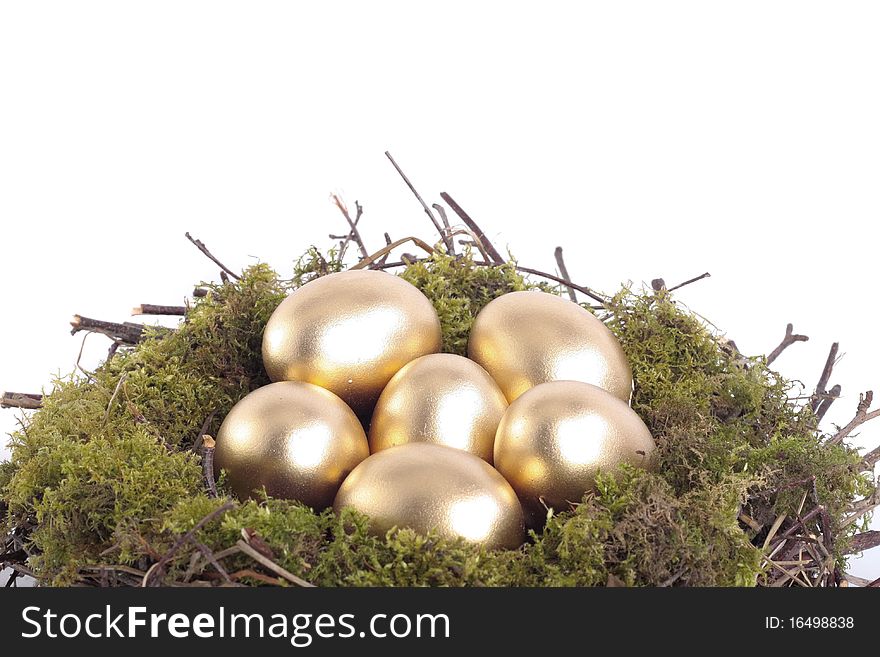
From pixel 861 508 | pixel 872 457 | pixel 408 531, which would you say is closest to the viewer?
pixel 408 531

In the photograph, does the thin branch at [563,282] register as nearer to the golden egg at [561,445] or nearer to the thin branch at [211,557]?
the golden egg at [561,445]

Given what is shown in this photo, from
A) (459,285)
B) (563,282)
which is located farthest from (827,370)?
(459,285)

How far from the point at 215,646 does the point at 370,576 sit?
25cm

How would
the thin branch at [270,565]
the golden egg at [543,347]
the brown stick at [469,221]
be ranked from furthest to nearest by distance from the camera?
1. the brown stick at [469,221]
2. the golden egg at [543,347]
3. the thin branch at [270,565]

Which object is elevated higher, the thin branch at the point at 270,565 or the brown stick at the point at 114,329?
the brown stick at the point at 114,329

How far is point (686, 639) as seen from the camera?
1408 millimetres

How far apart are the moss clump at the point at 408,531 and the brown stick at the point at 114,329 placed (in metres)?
0.10

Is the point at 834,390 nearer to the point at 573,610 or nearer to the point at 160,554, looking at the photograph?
the point at 573,610

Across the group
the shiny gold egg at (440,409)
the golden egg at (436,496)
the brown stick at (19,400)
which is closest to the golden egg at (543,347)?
the shiny gold egg at (440,409)

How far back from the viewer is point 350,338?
6.63 feet

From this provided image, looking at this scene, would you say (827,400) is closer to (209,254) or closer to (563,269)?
(563,269)

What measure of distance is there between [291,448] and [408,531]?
36 centimetres

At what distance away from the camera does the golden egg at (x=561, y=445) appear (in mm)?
1771

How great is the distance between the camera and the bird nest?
61.6 inches
